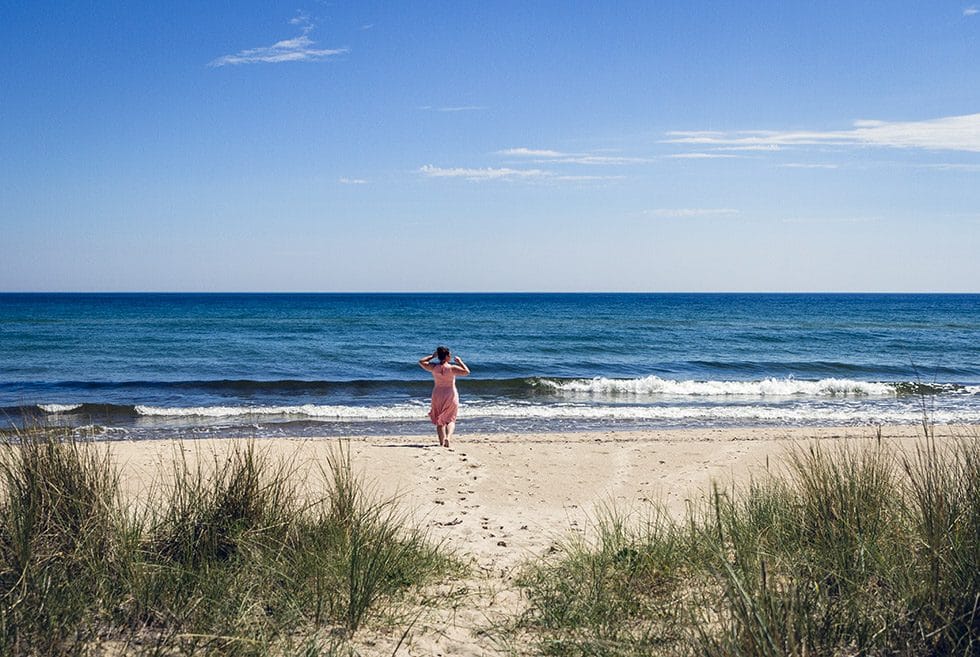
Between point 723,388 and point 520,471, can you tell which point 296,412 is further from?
point 723,388

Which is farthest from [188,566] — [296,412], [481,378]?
[481,378]

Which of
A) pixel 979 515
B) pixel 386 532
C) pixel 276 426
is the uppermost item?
pixel 979 515

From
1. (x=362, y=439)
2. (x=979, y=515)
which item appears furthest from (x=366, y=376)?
(x=979, y=515)

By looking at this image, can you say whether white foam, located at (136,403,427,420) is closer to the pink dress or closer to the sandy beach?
the sandy beach

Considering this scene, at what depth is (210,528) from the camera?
186 inches

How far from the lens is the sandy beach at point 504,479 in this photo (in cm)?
478

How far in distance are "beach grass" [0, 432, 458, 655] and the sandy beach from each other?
1.14ft

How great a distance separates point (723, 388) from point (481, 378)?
7563 millimetres

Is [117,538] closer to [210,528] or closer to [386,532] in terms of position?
[210,528]


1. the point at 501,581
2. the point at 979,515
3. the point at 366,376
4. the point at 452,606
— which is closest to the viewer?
the point at 979,515

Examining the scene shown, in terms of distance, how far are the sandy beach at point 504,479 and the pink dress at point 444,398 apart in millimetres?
520

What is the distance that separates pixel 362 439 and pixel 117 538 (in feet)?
28.1

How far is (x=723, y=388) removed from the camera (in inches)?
849

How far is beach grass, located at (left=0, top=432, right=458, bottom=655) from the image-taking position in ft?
11.9
